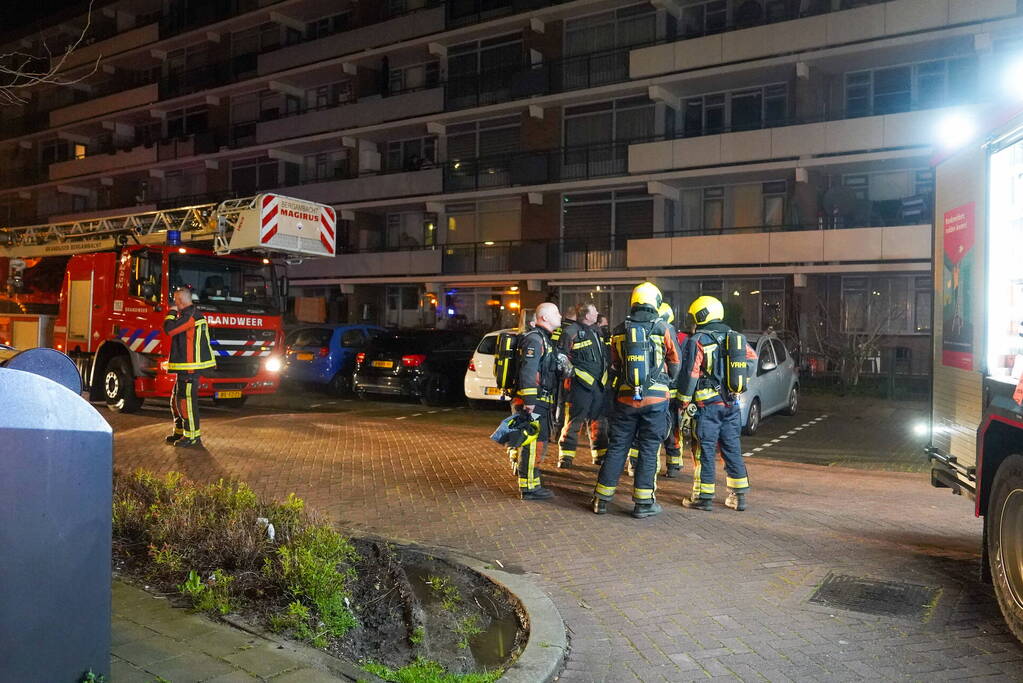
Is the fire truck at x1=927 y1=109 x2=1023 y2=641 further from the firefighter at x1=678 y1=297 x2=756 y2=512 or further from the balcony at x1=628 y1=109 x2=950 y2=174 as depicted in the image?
the balcony at x1=628 y1=109 x2=950 y2=174

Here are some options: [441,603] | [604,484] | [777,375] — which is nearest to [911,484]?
[604,484]

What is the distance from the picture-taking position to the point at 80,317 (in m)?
14.0

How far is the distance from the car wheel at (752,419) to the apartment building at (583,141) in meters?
7.02

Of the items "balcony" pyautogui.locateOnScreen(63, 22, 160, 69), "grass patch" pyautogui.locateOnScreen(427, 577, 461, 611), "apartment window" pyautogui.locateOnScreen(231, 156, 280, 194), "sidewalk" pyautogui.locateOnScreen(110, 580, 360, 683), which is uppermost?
"balcony" pyautogui.locateOnScreen(63, 22, 160, 69)

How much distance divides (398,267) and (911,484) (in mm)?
23854

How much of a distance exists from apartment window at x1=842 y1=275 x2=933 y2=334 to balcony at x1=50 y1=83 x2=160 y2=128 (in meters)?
32.8

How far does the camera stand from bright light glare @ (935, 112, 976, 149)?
498cm

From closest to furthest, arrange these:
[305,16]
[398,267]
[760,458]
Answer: [760,458], [398,267], [305,16]

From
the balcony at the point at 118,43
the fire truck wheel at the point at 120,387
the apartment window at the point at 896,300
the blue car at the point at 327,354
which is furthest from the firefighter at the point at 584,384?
the balcony at the point at 118,43

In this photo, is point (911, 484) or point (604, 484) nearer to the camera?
point (604, 484)

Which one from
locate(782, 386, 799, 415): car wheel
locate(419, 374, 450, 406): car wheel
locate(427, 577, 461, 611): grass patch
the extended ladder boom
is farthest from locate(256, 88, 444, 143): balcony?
locate(427, 577, 461, 611): grass patch

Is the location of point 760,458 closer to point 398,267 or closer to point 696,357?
point 696,357

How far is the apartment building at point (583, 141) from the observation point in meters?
22.1

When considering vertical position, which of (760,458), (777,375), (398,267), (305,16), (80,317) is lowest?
(760,458)
